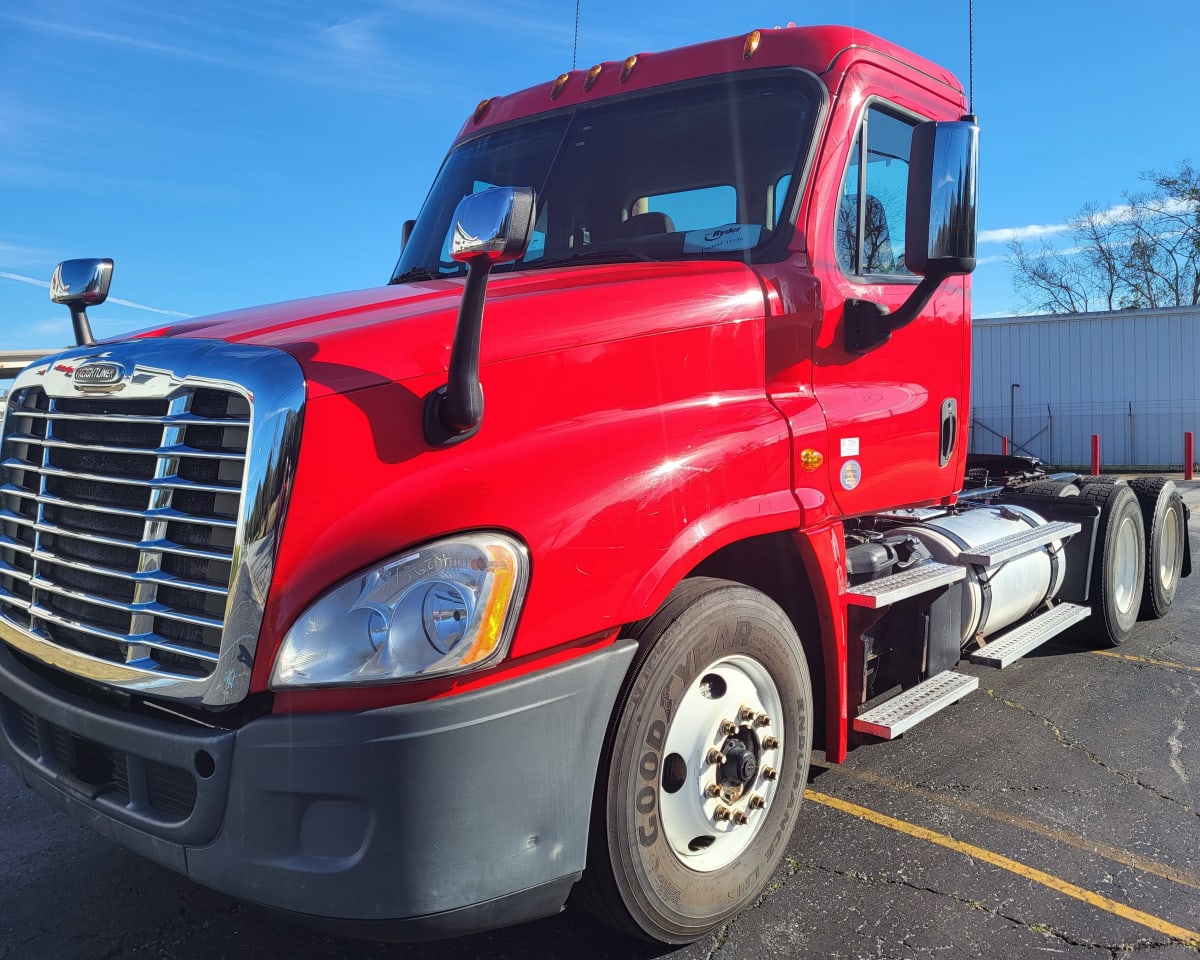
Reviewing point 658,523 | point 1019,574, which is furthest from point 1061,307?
point 658,523

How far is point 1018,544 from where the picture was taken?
5.02m

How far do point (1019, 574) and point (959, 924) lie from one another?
276 centimetres

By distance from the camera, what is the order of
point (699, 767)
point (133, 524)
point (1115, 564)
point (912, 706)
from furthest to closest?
point (1115, 564) < point (912, 706) < point (699, 767) < point (133, 524)

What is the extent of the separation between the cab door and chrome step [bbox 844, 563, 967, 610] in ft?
0.94

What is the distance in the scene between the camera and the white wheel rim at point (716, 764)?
9.16 feet

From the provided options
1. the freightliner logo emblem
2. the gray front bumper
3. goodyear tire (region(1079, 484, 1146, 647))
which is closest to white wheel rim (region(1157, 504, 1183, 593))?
goodyear tire (region(1079, 484, 1146, 647))

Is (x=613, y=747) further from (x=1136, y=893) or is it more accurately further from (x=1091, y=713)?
(x=1091, y=713)

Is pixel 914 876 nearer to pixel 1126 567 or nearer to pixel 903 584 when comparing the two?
pixel 903 584

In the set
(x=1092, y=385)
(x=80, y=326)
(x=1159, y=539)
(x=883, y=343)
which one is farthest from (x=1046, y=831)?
(x=1092, y=385)

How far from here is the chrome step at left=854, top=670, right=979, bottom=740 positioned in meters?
3.60

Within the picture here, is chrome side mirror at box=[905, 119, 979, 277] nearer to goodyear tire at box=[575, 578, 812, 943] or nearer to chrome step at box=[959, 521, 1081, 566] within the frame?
goodyear tire at box=[575, 578, 812, 943]

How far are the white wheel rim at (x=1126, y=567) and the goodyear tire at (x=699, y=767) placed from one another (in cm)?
434

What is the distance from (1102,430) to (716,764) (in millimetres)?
25625

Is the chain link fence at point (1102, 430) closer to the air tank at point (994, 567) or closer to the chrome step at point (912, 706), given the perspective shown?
the air tank at point (994, 567)
